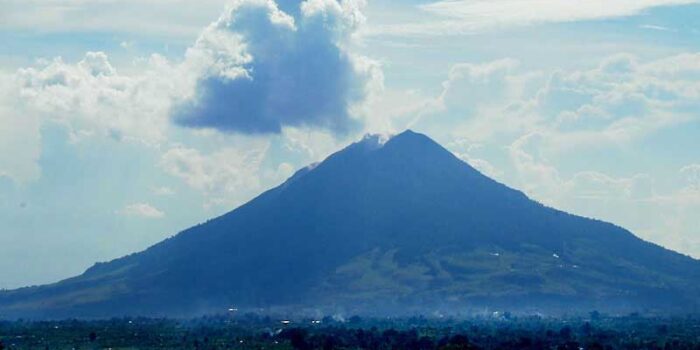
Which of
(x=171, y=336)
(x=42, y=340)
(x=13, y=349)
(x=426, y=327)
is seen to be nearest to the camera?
(x=13, y=349)

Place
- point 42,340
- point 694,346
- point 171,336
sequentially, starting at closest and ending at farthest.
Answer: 1. point 694,346
2. point 42,340
3. point 171,336

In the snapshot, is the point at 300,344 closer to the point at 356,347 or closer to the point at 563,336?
the point at 356,347

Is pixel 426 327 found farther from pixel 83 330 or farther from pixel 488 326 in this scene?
pixel 83 330

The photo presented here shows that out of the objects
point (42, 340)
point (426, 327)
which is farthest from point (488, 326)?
point (42, 340)

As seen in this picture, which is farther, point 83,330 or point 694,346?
point 83,330

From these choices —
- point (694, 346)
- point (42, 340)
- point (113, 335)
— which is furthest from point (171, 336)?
point (694, 346)

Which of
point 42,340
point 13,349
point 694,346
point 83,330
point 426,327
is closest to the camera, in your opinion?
point 13,349

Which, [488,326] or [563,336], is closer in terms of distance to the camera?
[563,336]

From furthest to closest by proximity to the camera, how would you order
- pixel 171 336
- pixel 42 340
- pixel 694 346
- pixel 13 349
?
pixel 171 336
pixel 42 340
pixel 694 346
pixel 13 349
